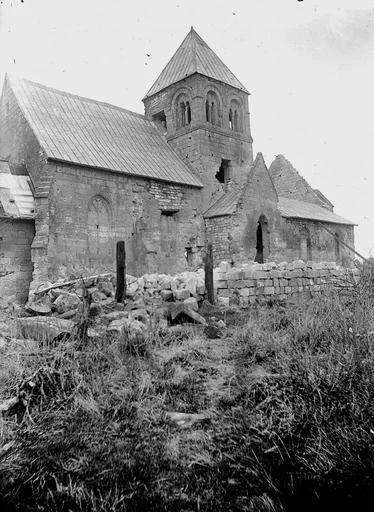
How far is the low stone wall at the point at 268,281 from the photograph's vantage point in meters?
10.6

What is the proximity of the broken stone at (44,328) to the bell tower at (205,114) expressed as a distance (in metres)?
15.0

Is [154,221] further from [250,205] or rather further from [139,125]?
[139,125]

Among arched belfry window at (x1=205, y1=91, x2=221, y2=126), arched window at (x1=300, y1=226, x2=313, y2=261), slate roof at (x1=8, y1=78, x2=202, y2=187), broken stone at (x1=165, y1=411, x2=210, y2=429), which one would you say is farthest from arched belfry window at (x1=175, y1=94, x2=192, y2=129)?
broken stone at (x1=165, y1=411, x2=210, y2=429)

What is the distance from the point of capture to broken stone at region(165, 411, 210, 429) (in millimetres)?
4383

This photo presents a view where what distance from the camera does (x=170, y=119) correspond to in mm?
23156

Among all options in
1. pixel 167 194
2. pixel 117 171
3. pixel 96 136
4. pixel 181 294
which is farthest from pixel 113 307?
pixel 96 136

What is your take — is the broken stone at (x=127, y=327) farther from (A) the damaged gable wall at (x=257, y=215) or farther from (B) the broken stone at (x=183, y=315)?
(A) the damaged gable wall at (x=257, y=215)

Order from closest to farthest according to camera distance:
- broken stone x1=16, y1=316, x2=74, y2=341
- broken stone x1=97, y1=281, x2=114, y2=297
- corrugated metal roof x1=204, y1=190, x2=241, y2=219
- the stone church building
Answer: broken stone x1=16, y1=316, x2=74, y2=341
broken stone x1=97, y1=281, x2=114, y2=297
the stone church building
corrugated metal roof x1=204, y1=190, x2=241, y2=219

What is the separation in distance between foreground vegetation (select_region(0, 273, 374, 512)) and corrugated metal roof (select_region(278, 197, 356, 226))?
17764 millimetres

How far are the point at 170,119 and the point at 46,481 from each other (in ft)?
70.8

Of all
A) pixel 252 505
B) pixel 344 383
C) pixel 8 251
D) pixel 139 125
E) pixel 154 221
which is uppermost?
pixel 139 125

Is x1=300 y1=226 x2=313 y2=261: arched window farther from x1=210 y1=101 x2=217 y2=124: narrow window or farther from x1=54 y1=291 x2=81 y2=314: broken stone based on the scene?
x1=54 y1=291 x2=81 y2=314: broken stone

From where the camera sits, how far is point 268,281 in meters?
11.1

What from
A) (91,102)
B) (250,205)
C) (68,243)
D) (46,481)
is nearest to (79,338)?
(46,481)
